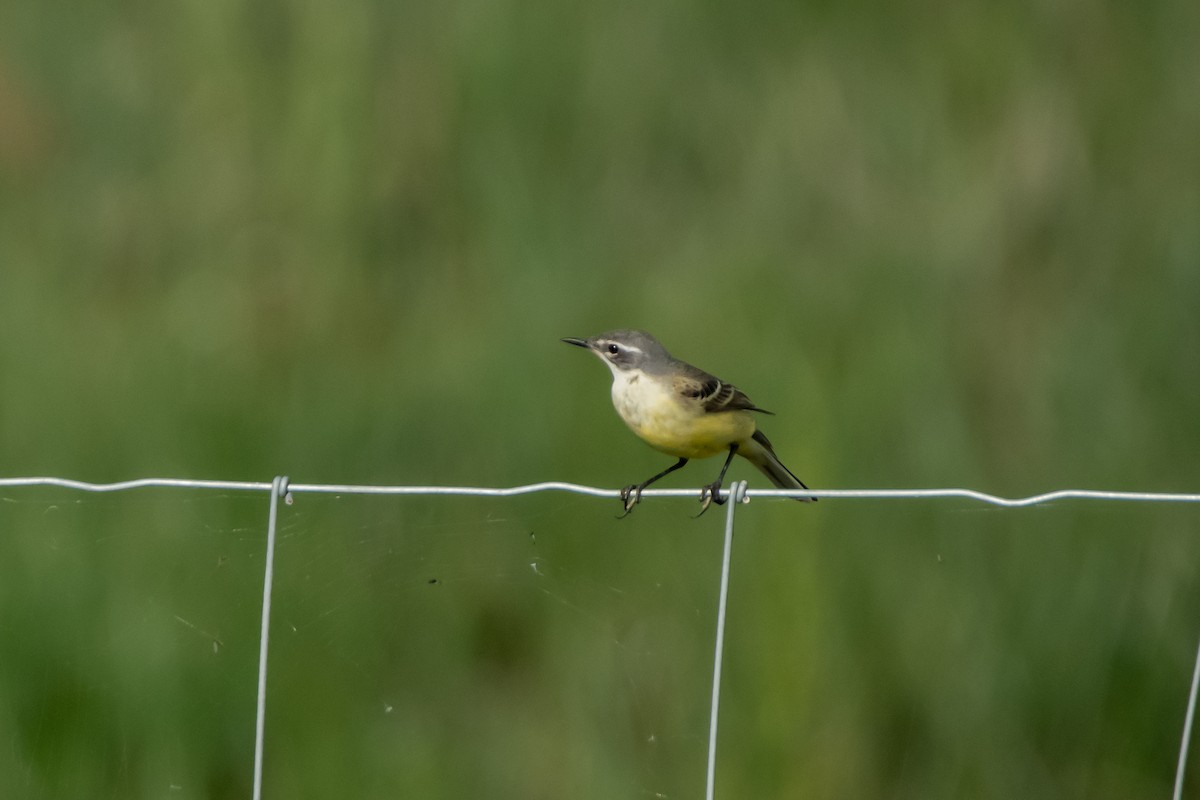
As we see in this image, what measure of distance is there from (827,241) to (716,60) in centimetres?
128

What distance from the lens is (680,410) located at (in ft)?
13.4

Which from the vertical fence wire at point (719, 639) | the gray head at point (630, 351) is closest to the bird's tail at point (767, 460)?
the gray head at point (630, 351)

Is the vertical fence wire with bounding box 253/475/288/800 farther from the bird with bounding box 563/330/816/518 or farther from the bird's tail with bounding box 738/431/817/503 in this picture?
the bird's tail with bounding box 738/431/817/503

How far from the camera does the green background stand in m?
4.12

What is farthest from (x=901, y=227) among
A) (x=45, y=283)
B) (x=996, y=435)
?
(x=45, y=283)

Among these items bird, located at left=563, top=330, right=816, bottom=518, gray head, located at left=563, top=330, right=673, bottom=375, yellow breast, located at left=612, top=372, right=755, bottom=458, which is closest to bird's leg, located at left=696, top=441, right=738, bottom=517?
bird, located at left=563, top=330, right=816, bottom=518

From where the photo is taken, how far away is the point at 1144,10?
21.4 feet

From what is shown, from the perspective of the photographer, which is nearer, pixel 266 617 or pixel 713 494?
pixel 266 617

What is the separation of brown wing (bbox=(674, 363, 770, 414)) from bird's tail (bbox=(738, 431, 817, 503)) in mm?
170

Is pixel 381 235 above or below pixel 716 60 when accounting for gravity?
below

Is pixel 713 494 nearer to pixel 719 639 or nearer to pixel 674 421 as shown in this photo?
pixel 674 421

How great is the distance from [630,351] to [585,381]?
0.76 meters

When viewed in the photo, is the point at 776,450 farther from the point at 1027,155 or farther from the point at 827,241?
the point at 1027,155

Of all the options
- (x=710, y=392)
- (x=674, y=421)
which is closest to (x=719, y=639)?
(x=674, y=421)
